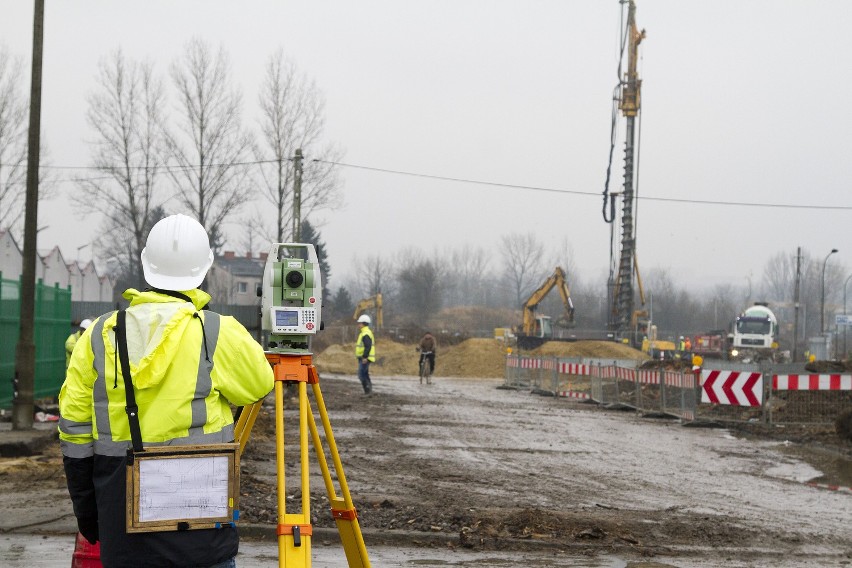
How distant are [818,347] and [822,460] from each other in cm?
4108

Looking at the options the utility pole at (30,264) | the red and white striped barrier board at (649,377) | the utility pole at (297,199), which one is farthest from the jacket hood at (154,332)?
the utility pole at (297,199)

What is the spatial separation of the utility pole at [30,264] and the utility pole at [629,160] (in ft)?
133

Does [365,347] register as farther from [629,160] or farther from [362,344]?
[629,160]

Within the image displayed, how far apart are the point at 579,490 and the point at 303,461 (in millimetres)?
6902

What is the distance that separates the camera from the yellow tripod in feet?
14.5

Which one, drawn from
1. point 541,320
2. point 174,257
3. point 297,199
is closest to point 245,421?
point 174,257

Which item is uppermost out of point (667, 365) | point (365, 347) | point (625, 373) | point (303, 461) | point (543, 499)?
point (303, 461)

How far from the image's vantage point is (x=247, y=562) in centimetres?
745

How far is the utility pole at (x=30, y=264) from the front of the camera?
14.4m

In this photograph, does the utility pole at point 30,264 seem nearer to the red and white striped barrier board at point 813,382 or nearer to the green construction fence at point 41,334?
the green construction fence at point 41,334

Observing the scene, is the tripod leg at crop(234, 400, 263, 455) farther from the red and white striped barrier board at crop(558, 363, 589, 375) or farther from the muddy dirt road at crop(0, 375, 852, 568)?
the red and white striped barrier board at crop(558, 363, 589, 375)

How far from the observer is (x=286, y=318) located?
217 inches

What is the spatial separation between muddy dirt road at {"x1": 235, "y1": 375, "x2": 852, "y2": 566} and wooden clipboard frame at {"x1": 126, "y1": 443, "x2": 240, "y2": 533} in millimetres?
4839

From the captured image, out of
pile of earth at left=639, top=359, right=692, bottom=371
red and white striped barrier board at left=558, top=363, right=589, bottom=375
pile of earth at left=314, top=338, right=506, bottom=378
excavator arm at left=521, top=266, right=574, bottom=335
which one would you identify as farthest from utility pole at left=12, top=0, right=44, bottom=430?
excavator arm at left=521, top=266, right=574, bottom=335
